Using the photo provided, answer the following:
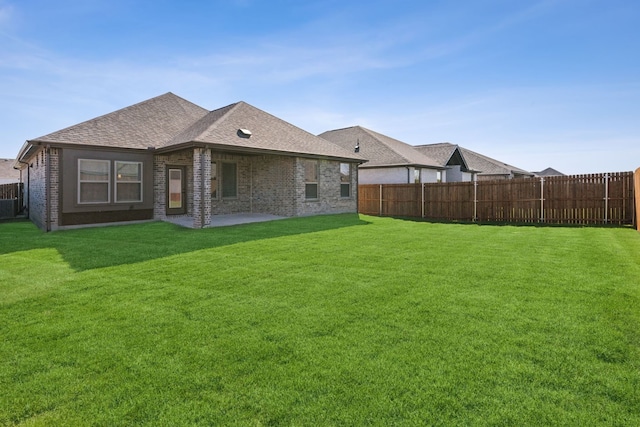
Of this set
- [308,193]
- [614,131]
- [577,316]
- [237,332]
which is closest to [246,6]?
[308,193]

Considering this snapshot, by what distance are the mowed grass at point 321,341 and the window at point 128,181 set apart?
23.6 feet

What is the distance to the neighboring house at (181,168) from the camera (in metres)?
13.1

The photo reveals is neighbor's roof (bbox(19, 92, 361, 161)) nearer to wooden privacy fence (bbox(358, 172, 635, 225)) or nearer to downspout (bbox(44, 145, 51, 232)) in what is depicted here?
downspout (bbox(44, 145, 51, 232))

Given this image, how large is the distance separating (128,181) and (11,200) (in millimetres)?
8812

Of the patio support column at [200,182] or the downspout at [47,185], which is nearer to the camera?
the downspout at [47,185]

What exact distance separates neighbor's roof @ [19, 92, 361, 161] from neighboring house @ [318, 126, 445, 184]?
19.3ft

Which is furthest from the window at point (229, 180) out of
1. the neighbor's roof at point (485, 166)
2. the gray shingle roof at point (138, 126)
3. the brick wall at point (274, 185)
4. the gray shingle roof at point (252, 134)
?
the neighbor's roof at point (485, 166)

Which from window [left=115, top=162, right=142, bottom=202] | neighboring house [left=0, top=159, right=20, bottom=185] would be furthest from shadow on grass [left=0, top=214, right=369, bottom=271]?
neighboring house [left=0, top=159, right=20, bottom=185]

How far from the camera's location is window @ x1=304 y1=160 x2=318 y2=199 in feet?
58.8

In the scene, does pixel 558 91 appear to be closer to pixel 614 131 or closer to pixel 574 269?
pixel 614 131

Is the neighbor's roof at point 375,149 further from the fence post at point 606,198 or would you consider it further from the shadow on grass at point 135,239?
the shadow on grass at point 135,239

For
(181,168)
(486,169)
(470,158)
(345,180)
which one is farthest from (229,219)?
(470,158)

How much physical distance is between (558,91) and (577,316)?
14.9 m

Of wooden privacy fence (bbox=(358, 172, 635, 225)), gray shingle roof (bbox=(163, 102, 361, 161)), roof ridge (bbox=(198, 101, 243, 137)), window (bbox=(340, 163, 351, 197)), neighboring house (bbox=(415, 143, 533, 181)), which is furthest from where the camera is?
neighboring house (bbox=(415, 143, 533, 181))
